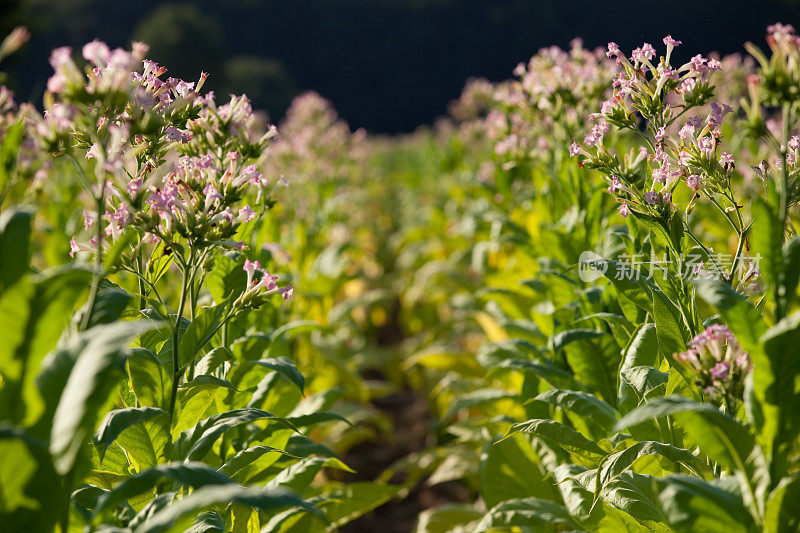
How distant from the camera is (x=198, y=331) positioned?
187 centimetres

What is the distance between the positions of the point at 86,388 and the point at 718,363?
128 centimetres

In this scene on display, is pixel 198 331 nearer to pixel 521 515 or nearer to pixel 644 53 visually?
pixel 521 515

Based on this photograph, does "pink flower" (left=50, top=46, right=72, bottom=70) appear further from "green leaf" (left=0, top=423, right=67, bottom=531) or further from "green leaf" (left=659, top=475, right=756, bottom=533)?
"green leaf" (left=659, top=475, right=756, bottom=533)

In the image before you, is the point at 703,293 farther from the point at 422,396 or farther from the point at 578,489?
the point at 422,396

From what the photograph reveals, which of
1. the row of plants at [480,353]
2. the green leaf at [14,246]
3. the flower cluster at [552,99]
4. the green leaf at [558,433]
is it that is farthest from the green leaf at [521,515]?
the flower cluster at [552,99]

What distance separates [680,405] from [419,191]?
952 centimetres

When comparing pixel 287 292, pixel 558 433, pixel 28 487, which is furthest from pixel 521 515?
pixel 28 487

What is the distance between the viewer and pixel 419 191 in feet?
35.2

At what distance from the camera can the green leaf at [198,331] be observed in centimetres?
185

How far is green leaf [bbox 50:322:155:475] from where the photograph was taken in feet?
3.78

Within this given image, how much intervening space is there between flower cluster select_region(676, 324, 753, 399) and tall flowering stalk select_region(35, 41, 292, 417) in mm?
1024

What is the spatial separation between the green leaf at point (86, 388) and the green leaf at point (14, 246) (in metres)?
0.17

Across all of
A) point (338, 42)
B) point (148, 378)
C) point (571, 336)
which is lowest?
point (148, 378)

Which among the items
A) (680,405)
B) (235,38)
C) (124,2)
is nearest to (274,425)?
(680,405)
